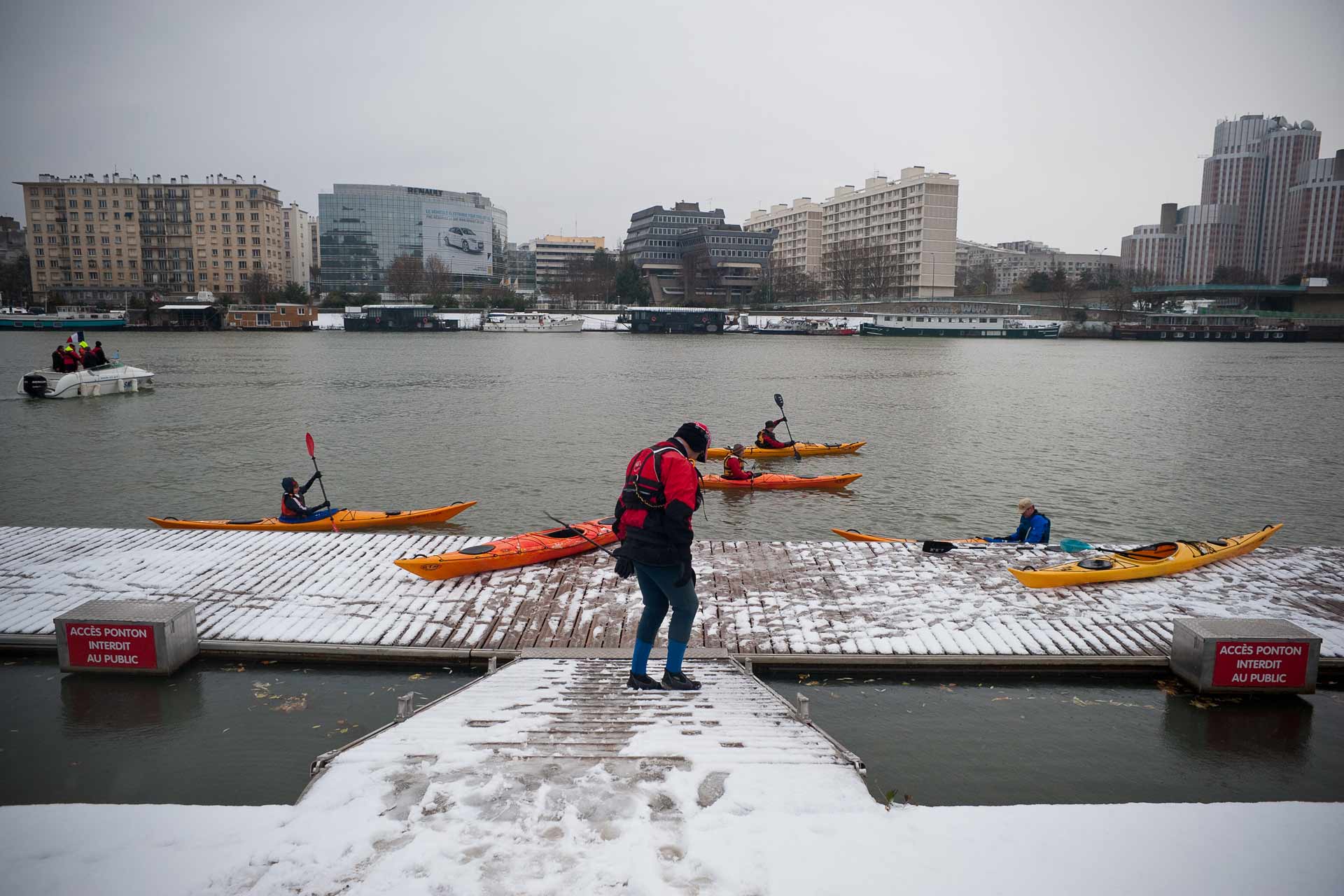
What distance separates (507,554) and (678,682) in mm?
4622

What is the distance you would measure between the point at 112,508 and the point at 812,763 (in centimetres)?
1932

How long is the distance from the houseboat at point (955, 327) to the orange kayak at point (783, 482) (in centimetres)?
9959

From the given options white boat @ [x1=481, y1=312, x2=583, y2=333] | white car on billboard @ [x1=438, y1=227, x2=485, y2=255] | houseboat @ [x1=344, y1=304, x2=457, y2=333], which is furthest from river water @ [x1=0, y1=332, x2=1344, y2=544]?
white car on billboard @ [x1=438, y1=227, x2=485, y2=255]

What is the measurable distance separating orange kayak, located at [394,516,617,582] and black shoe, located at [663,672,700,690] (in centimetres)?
358

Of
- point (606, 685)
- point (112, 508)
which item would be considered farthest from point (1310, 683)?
point (112, 508)

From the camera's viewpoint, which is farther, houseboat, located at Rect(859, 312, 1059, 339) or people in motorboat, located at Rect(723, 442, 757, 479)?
houseboat, located at Rect(859, 312, 1059, 339)

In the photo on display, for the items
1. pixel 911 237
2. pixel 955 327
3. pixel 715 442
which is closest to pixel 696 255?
pixel 911 237

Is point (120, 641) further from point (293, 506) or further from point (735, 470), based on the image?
point (735, 470)

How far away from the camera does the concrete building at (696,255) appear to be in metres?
143

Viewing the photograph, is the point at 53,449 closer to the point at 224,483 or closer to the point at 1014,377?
the point at 224,483

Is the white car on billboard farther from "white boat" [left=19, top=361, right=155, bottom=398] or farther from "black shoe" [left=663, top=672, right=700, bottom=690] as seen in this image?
"black shoe" [left=663, top=672, right=700, bottom=690]

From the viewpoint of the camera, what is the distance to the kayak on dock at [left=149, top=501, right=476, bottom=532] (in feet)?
43.3

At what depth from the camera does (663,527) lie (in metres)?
6.08

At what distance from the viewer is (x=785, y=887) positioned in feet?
12.2
